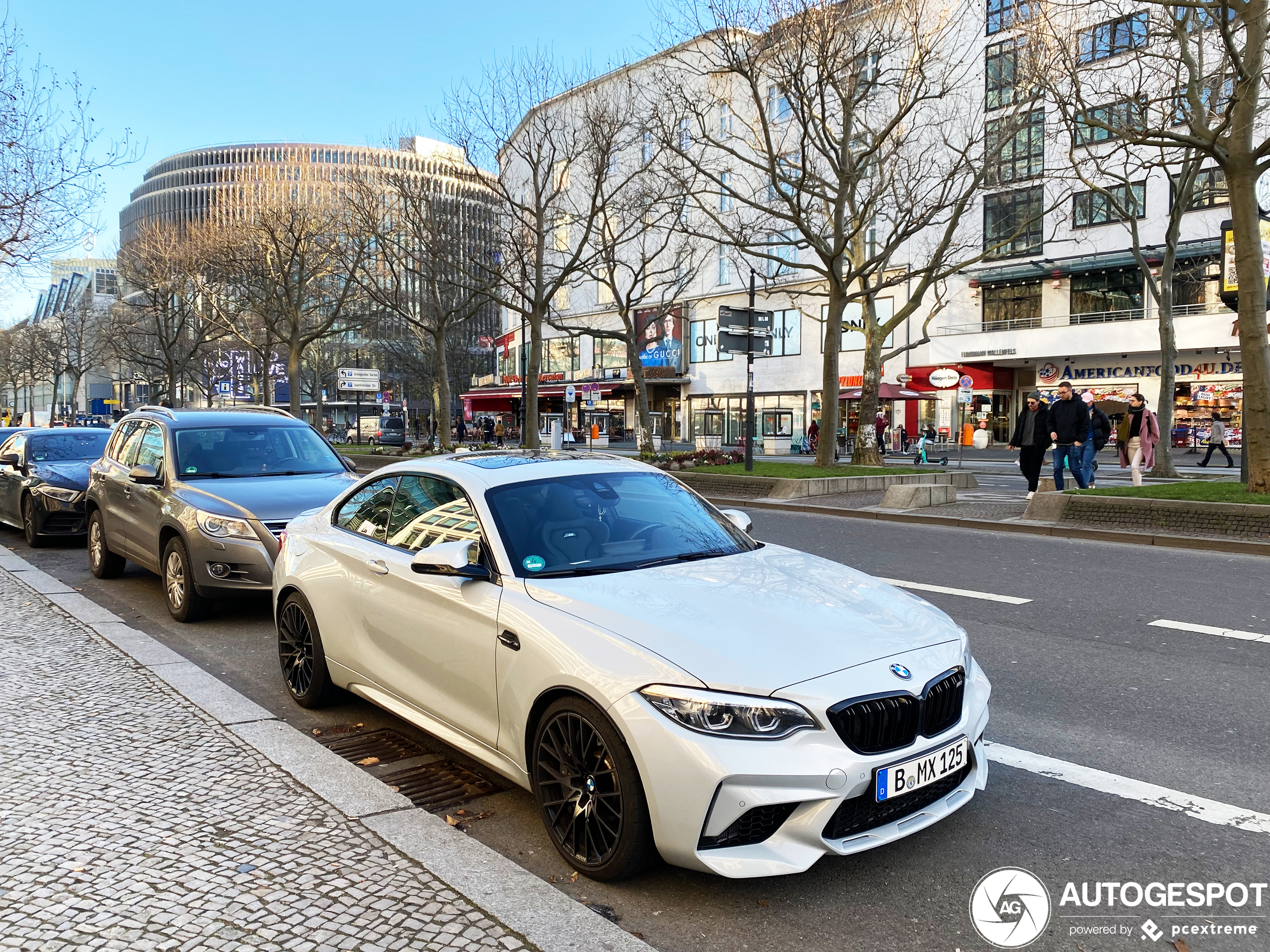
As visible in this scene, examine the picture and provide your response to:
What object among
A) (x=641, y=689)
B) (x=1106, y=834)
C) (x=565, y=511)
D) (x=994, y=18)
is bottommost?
(x=1106, y=834)

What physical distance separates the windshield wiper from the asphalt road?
44.9 inches

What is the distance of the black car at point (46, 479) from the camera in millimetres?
11656

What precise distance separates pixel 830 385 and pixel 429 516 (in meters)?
18.5

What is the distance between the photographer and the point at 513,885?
3098 mm

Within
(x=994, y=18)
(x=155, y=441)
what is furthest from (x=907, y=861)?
(x=994, y=18)

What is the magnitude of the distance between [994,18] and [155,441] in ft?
122

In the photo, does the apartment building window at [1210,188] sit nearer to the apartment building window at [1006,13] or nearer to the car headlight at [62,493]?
the apartment building window at [1006,13]

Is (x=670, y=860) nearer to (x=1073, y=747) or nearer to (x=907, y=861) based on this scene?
(x=907, y=861)

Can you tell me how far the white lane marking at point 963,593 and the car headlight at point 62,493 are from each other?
32.1ft

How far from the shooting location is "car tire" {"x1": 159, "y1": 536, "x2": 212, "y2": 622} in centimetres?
726

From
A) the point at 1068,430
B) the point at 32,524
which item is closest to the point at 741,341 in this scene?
the point at 1068,430

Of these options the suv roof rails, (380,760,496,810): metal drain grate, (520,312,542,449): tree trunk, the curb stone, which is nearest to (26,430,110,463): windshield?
the suv roof rails

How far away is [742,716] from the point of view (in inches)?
115

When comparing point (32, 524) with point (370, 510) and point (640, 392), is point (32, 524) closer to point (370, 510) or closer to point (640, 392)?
point (370, 510)
